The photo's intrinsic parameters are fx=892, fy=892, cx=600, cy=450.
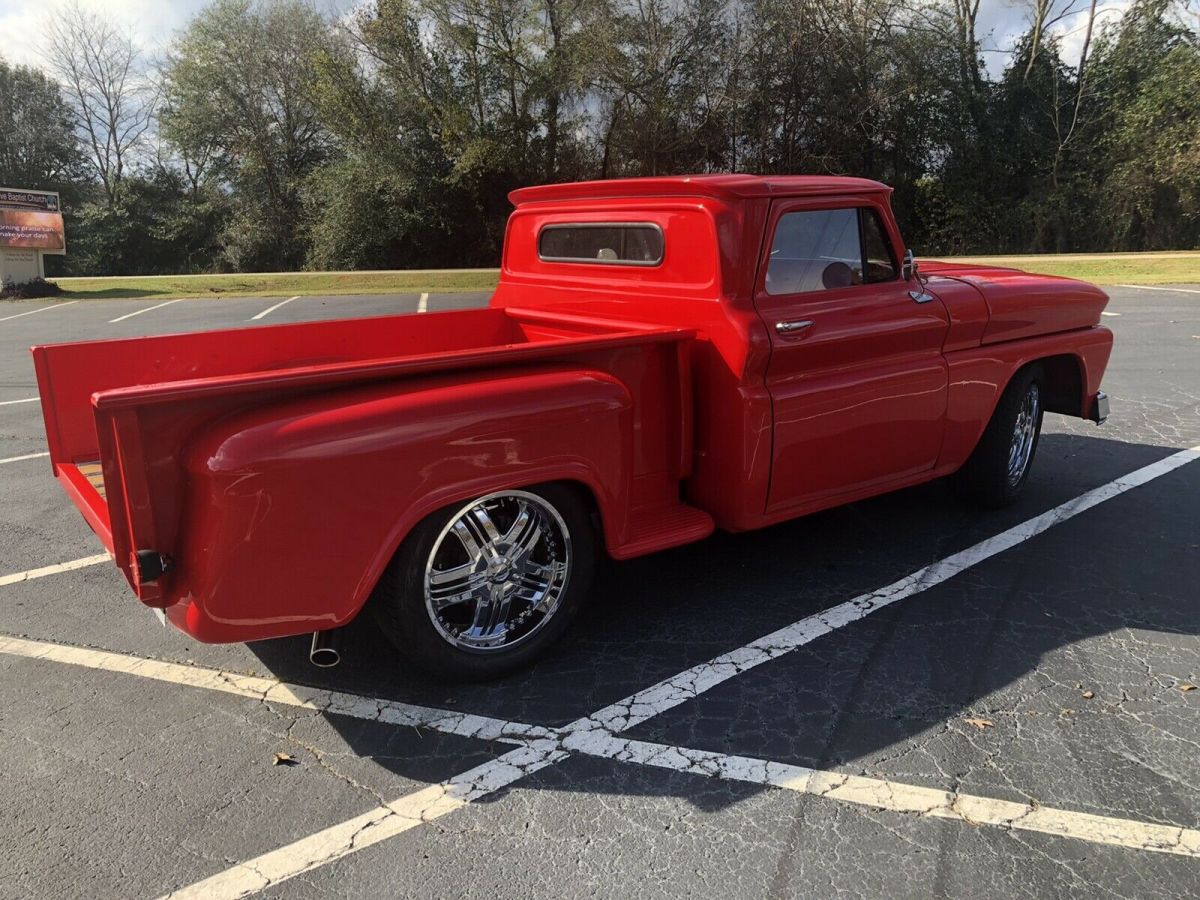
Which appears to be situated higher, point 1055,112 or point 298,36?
point 298,36

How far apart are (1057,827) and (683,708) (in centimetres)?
120

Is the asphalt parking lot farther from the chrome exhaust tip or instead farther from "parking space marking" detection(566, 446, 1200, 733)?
the chrome exhaust tip

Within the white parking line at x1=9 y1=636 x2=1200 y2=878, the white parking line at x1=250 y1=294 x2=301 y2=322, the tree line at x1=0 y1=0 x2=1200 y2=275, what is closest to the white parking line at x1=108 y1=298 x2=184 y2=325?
the white parking line at x1=250 y1=294 x2=301 y2=322

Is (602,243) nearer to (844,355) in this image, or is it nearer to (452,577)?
(844,355)

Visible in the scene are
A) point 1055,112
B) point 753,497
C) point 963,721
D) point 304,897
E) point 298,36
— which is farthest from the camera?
point 298,36

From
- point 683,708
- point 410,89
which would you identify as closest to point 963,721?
point 683,708

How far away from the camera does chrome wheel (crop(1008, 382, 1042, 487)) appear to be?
5164 mm

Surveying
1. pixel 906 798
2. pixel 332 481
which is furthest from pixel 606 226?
pixel 906 798

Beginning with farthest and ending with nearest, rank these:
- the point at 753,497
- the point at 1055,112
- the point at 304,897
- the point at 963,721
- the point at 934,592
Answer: the point at 1055,112 < the point at 934,592 < the point at 753,497 < the point at 963,721 < the point at 304,897

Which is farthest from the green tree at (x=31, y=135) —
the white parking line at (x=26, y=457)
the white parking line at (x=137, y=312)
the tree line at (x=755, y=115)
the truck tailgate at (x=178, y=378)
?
the truck tailgate at (x=178, y=378)

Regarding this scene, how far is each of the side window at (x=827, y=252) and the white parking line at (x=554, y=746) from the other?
1.44m

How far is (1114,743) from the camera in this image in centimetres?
298

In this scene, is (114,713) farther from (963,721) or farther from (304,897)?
(963,721)

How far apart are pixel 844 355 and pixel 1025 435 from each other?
75.8 inches
